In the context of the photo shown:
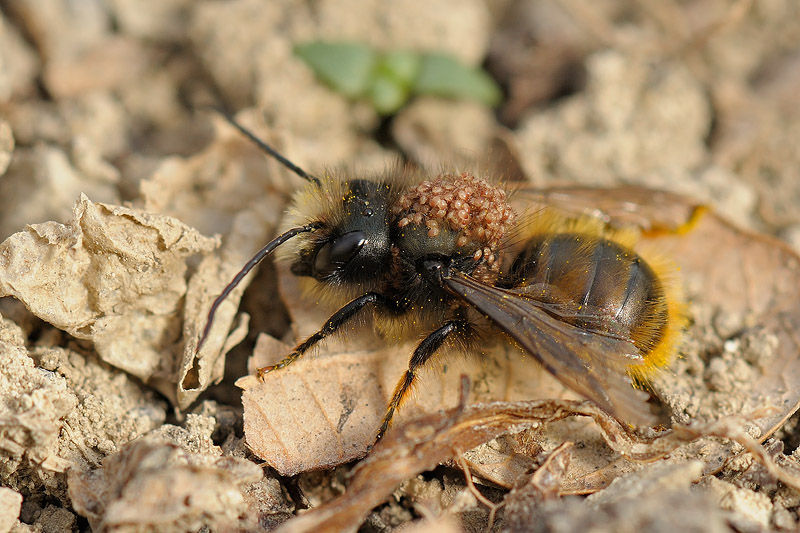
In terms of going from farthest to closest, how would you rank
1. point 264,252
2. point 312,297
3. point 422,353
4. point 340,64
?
point 340,64
point 312,297
point 422,353
point 264,252

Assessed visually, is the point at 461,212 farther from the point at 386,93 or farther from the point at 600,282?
the point at 386,93

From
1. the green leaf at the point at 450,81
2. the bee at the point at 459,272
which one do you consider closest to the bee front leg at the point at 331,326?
the bee at the point at 459,272

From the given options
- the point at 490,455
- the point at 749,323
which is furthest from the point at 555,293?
the point at 749,323

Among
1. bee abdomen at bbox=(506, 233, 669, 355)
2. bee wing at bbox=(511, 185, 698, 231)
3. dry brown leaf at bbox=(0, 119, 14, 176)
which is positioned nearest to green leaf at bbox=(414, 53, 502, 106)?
bee wing at bbox=(511, 185, 698, 231)

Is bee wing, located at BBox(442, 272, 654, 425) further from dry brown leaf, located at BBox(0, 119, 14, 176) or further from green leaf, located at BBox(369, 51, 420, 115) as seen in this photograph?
dry brown leaf, located at BBox(0, 119, 14, 176)

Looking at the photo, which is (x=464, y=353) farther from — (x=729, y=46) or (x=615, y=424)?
(x=729, y=46)

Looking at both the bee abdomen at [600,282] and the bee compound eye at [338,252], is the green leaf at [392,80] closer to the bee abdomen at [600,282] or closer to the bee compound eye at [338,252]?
the bee compound eye at [338,252]

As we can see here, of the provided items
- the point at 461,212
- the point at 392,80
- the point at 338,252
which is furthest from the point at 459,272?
the point at 392,80

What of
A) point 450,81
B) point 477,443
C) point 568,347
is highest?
point 450,81
